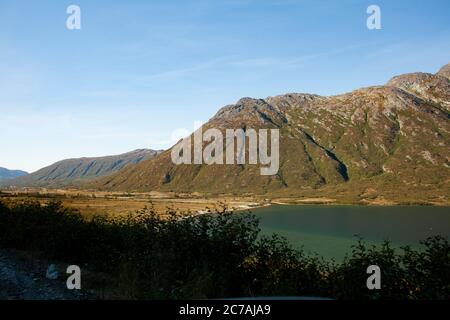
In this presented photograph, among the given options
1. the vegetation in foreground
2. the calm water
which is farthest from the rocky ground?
the calm water

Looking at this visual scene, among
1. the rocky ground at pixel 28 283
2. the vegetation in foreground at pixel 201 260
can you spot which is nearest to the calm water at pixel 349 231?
the vegetation in foreground at pixel 201 260

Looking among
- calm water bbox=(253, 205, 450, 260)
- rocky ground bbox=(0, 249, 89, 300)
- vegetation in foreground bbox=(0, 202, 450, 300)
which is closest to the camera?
rocky ground bbox=(0, 249, 89, 300)

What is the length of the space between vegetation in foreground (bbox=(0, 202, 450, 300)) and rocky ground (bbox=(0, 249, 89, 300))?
141 cm

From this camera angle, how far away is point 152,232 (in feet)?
66.7

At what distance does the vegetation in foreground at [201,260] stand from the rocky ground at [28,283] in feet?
4.63

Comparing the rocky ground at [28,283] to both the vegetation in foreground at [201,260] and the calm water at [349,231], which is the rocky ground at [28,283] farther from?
the calm water at [349,231]

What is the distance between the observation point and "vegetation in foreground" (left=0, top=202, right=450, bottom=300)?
15938 millimetres

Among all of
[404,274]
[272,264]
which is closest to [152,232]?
[272,264]

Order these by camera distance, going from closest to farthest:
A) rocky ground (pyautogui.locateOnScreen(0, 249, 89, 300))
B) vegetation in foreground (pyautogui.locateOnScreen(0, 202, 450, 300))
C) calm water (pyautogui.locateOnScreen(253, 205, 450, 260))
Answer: rocky ground (pyautogui.locateOnScreen(0, 249, 89, 300)) < vegetation in foreground (pyautogui.locateOnScreen(0, 202, 450, 300)) < calm water (pyautogui.locateOnScreen(253, 205, 450, 260))

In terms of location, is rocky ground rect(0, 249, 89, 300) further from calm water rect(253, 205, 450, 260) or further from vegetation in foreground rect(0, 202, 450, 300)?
calm water rect(253, 205, 450, 260)

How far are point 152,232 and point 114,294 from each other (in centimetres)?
492

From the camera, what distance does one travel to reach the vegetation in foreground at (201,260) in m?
15.9
